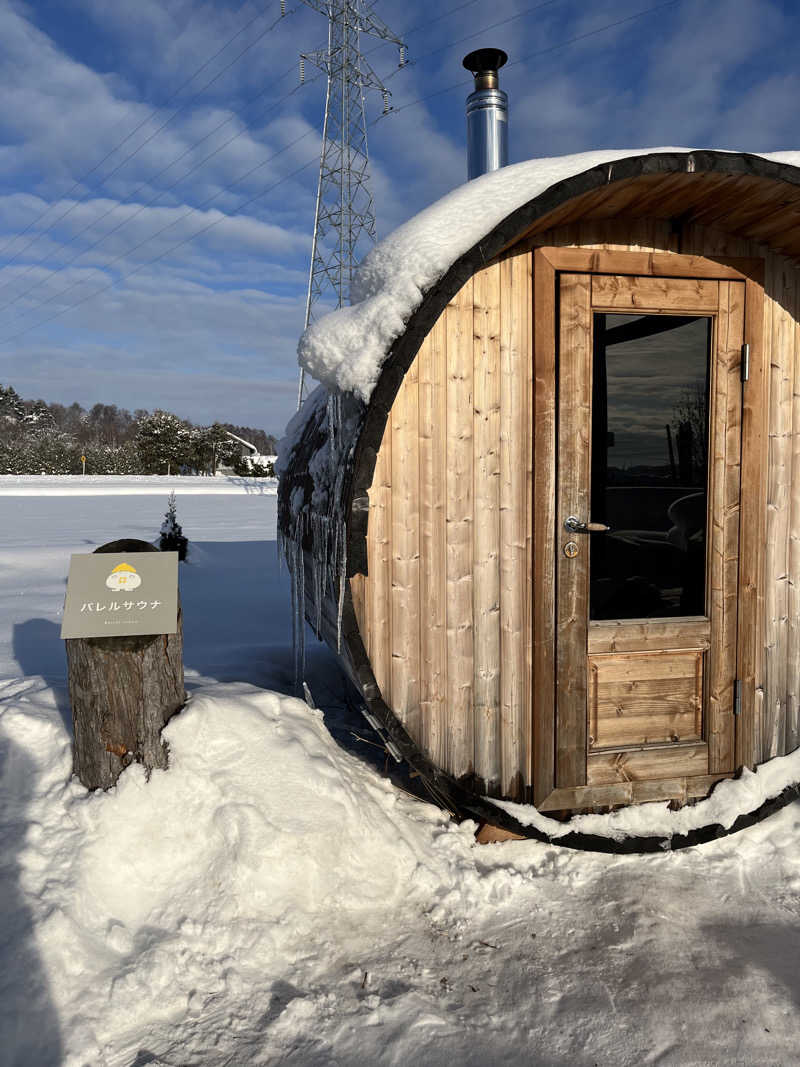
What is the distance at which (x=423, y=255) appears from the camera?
2711 mm

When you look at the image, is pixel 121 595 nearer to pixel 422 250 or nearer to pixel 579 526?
pixel 422 250

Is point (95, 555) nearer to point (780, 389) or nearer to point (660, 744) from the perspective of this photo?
point (660, 744)

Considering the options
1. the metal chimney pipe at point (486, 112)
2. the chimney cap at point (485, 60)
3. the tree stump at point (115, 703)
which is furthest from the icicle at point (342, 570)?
the chimney cap at point (485, 60)

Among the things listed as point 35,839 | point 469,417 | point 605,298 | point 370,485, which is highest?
point 605,298

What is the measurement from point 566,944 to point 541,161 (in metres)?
2.98

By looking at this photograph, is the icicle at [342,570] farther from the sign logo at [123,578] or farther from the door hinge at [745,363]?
the door hinge at [745,363]

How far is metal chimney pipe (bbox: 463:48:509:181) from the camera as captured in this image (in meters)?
4.54

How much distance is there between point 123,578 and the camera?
114 inches

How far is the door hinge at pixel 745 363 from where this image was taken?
3.29 metres

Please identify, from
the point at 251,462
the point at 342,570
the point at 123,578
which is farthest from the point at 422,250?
the point at 251,462

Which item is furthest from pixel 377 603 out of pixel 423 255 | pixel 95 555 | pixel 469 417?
pixel 423 255

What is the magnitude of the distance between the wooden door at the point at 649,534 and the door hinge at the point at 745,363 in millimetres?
29

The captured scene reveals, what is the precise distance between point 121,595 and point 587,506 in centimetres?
201

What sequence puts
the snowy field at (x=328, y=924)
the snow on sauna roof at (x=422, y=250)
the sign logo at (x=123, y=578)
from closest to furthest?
the snowy field at (x=328, y=924) < the snow on sauna roof at (x=422, y=250) < the sign logo at (x=123, y=578)
